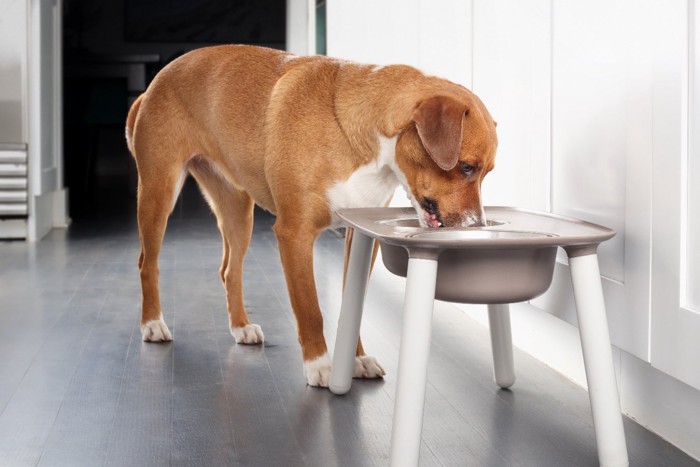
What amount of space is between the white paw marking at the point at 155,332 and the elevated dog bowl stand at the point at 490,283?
3.34 feet

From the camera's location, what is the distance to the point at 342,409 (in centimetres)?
185

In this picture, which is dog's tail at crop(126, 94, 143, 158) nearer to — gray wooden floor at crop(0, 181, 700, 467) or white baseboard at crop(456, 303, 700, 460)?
gray wooden floor at crop(0, 181, 700, 467)

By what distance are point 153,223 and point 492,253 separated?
132 centimetres

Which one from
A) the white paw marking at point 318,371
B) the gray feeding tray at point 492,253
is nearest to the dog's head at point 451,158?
the gray feeding tray at point 492,253

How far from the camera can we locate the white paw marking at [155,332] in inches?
98.0

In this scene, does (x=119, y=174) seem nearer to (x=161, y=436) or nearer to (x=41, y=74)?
(x=41, y=74)

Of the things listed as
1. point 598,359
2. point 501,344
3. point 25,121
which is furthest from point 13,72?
point 598,359

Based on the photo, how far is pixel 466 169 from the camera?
1725mm

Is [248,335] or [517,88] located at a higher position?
[517,88]

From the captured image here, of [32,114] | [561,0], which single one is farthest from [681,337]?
[32,114]

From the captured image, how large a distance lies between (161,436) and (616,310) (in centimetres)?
93

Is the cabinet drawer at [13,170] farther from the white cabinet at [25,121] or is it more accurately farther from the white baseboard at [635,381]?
the white baseboard at [635,381]

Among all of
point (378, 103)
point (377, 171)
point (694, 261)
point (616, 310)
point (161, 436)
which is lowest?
point (161, 436)

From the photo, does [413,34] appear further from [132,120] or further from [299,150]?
[299,150]
